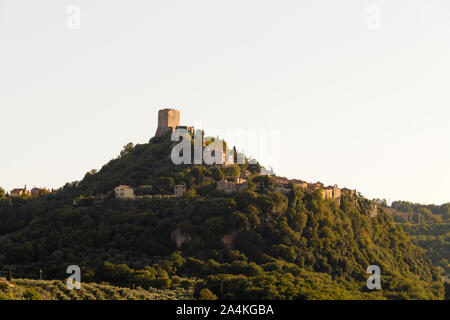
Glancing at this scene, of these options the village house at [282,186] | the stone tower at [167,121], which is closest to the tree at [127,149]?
the stone tower at [167,121]

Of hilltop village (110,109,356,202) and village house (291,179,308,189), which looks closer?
hilltop village (110,109,356,202)

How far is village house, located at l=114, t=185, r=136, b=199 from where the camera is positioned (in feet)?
286

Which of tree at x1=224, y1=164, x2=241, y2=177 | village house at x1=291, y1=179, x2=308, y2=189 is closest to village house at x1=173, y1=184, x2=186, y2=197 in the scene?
tree at x1=224, y1=164, x2=241, y2=177

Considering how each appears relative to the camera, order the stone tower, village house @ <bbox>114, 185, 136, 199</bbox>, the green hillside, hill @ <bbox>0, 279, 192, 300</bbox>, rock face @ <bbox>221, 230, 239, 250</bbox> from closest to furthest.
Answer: hill @ <bbox>0, 279, 192, 300</bbox> → the green hillside → rock face @ <bbox>221, 230, 239, 250</bbox> → village house @ <bbox>114, 185, 136, 199</bbox> → the stone tower

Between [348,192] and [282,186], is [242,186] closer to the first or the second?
[282,186]

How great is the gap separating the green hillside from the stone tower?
1359 centimetres

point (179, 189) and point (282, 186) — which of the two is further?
point (179, 189)

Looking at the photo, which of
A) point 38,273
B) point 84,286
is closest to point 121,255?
point 38,273

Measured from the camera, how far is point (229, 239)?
253 ft

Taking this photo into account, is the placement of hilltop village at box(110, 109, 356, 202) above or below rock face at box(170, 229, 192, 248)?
above

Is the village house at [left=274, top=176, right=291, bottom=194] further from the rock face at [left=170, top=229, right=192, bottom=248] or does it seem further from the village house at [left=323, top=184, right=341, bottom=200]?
the rock face at [left=170, top=229, right=192, bottom=248]

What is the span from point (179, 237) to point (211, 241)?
3.52 m

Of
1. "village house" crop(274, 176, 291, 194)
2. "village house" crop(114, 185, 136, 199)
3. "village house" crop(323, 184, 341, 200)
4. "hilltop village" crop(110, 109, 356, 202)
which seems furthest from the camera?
"village house" crop(323, 184, 341, 200)

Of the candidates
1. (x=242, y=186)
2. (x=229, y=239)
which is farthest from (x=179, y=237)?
(x=242, y=186)
